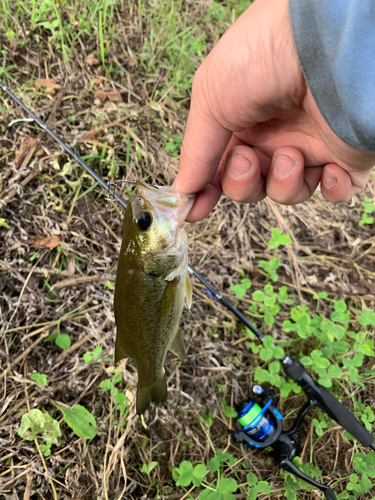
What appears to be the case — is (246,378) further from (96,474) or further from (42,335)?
(42,335)

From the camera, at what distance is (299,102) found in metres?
1.71

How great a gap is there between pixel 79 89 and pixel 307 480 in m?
4.11

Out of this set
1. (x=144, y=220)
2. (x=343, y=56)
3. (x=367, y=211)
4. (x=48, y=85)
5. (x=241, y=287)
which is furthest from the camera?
(x=367, y=211)

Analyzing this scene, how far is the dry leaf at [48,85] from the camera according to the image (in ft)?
10.9

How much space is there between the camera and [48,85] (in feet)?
11.0

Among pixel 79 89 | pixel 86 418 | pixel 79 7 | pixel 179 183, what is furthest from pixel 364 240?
pixel 79 7

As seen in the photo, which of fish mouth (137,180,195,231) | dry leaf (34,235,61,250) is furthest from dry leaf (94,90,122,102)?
fish mouth (137,180,195,231)

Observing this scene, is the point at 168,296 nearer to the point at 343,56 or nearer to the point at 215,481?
the point at 343,56

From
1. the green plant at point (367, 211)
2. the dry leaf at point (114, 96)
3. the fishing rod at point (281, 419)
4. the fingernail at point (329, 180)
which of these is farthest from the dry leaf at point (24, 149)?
the green plant at point (367, 211)

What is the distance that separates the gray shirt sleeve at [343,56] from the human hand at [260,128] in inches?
7.2

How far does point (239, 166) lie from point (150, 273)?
0.83 metres

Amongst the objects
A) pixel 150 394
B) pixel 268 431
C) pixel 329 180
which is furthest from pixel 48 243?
pixel 268 431

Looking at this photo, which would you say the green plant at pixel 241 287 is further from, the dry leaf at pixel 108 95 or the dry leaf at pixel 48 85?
the dry leaf at pixel 48 85

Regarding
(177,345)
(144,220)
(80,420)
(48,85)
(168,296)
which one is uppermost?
(48,85)
